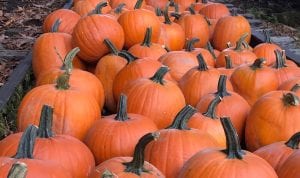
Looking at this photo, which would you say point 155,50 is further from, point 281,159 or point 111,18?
point 281,159

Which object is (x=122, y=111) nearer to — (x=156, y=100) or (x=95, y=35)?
(x=156, y=100)

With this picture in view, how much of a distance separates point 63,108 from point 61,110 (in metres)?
0.01

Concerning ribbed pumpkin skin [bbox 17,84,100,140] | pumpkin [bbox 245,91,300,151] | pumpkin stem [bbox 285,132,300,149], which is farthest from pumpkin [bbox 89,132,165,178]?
pumpkin [bbox 245,91,300,151]

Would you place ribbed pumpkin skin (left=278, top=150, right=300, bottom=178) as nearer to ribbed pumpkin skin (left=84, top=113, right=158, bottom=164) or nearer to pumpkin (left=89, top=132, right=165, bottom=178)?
pumpkin (left=89, top=132, right=165, bottom=178)

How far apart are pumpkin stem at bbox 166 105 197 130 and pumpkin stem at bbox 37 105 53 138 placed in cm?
53

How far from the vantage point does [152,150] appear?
229cm

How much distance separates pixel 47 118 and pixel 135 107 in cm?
83

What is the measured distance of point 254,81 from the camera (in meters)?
3.29

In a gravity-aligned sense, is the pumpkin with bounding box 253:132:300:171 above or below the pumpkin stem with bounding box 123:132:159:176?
below

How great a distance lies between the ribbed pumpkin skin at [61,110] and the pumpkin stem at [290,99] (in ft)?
3.28

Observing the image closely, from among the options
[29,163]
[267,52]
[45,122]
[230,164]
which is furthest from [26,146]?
[267,52]

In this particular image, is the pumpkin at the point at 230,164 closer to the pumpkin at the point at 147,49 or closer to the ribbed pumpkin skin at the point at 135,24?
the pumpkin at the point at 147,49

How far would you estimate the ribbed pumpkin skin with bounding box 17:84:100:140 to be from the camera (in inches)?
108

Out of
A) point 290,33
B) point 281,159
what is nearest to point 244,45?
point 281,159
